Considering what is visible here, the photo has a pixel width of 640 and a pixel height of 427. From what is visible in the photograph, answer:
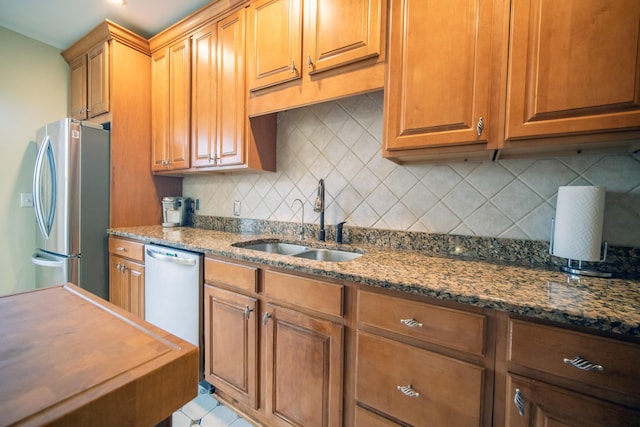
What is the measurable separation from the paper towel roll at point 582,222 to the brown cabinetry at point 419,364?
55cm

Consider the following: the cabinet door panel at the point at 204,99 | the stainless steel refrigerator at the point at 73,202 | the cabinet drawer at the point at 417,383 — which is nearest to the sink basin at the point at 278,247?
the cabinet door panel at the point at 204,99

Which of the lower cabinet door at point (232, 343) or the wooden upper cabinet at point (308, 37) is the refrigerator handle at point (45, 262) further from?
the wooden upper cabinet at point (308, 37)

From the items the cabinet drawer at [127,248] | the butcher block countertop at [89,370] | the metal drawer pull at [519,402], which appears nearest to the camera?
the butcher block countertop at [89,370]

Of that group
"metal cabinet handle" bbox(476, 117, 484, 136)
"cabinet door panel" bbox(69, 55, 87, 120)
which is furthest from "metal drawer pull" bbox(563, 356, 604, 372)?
"cabinet door panel" bbox(69, 55, 87, 120)

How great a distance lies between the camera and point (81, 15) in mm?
2209

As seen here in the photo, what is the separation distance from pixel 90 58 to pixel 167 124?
95 cm

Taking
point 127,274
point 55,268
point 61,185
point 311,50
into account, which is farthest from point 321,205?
point 55,268

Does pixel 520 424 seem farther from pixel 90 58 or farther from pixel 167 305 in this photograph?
pixel 90 58

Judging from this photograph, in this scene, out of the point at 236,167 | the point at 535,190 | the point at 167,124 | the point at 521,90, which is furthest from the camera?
the point at 167,124

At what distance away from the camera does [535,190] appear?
4.21 ft

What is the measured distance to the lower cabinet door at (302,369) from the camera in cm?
116

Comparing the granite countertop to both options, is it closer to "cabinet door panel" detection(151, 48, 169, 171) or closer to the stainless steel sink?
the stainless steel sink

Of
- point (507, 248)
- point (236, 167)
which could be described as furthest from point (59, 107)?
point (507, 248)

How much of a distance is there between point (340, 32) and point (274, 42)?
0.46 m
